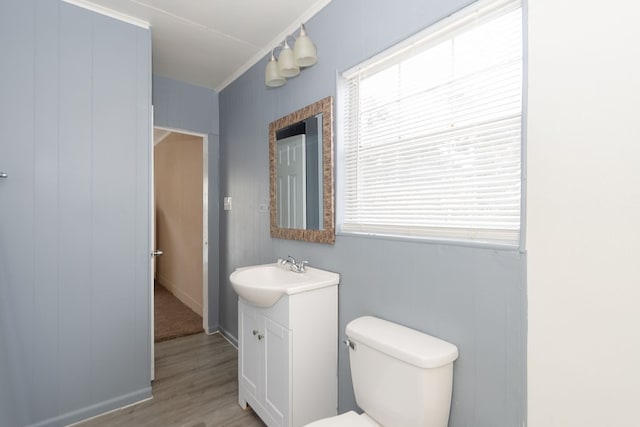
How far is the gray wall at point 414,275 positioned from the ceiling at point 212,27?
0.18 meters

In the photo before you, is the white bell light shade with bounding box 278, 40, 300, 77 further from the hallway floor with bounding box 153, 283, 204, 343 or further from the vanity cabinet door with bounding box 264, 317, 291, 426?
the hallway floor with bounding box 153, 283, 204, 343

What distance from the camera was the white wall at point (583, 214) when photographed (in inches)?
31.6

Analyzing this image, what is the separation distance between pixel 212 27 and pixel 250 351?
2.21 meters

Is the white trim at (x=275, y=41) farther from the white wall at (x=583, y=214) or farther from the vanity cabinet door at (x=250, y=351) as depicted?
the vanity cabinet door at (x=250, y=351)

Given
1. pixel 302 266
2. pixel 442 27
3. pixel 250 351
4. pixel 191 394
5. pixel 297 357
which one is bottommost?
pixel 191 394

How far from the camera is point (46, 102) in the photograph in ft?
5.89

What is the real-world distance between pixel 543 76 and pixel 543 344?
85cm

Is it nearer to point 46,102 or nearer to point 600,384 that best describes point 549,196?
point 600,384

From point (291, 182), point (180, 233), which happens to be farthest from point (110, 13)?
point (180, 233)

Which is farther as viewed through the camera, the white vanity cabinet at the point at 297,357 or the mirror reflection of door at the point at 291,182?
the mirror reflection of door at the point at 291,182

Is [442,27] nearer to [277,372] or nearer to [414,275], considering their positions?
[414,275]

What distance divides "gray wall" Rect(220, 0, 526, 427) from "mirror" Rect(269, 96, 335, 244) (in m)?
0.10

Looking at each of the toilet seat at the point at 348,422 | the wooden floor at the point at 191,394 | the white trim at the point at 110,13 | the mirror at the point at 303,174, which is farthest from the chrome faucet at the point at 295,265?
the white trim at the point at 110,13

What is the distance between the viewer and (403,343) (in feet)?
3.94
